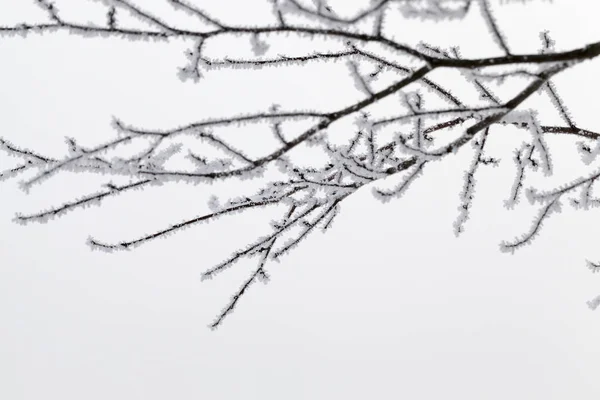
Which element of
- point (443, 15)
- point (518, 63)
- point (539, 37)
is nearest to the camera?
point (443, 15)

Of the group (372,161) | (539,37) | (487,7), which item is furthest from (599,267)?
(487,7)

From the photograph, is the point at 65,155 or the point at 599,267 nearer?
the point at 65,155

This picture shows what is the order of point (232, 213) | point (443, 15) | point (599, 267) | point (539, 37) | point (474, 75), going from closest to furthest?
point (443, 15) → point (474, 75) → point (232, 213) → point (539, 37) → point (599, 267)

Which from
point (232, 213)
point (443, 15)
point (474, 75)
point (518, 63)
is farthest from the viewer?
point (232, 213)

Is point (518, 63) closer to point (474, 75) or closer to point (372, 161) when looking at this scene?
point (474, 75)

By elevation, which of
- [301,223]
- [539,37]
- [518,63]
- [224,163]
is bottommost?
[518,63]

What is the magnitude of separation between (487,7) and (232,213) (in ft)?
4.51

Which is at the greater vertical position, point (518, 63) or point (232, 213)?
point (232, 213)

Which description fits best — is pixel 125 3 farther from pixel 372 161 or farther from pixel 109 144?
pixel 372 161

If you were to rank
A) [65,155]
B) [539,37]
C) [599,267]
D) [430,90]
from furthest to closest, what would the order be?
[599,267]
[430,90]
[539,37]
[65,155]

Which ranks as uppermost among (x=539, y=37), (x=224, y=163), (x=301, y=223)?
(x=539, y=37)

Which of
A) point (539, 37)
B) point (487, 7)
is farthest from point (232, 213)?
point (539, 37)

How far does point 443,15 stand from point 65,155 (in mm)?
1386

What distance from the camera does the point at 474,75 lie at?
1.86m
